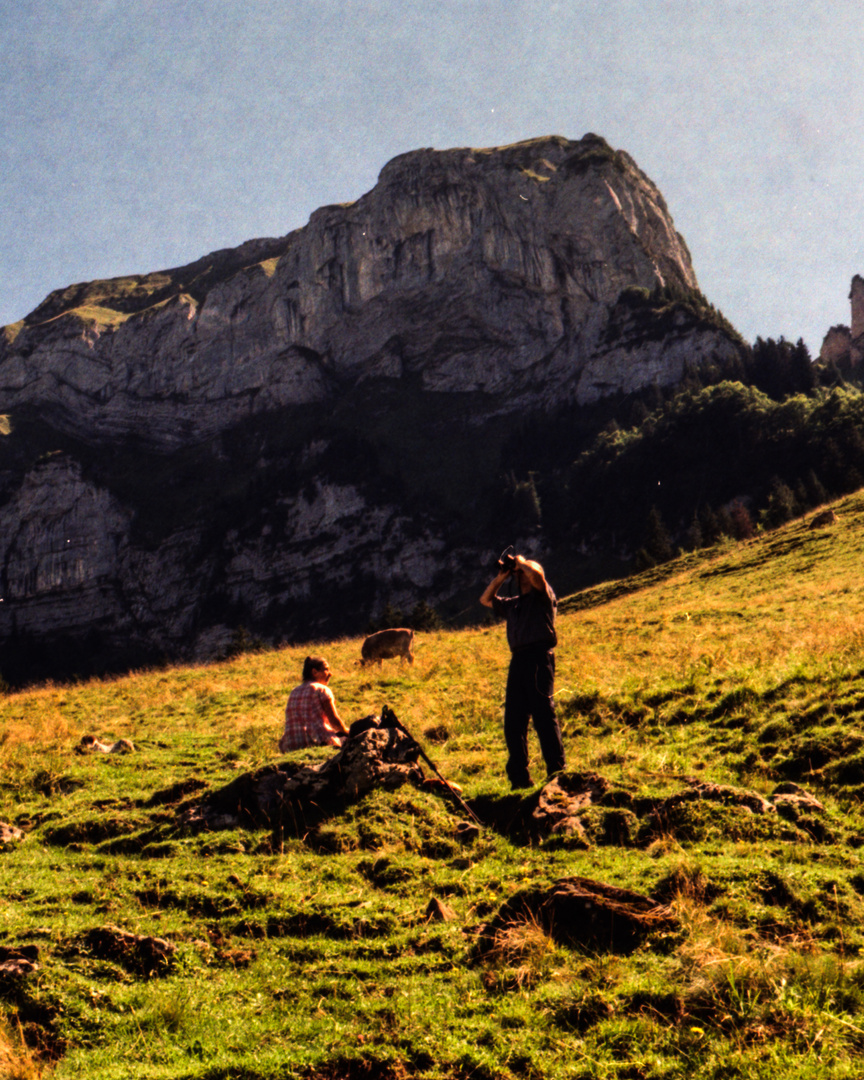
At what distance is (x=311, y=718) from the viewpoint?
35.5ft

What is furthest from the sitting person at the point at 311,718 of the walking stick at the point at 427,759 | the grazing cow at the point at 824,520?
the grazing cow at the point at 824,520

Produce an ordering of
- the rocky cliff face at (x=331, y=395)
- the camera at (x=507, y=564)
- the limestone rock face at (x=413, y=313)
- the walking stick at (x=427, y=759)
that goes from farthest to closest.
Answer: the limestone rock face at (x=413, y=313) < the rocky cliff face at (x=331, y=395) < the camera at (x=507, y=564) < the walking stick at (x=427, y=759)

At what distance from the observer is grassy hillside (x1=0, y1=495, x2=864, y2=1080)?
13.1 ft

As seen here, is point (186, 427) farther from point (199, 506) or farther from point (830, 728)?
point (830, 728)

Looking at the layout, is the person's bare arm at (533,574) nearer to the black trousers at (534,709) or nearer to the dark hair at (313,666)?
the black trousers at (534,709)

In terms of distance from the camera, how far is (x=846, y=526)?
3475 cm

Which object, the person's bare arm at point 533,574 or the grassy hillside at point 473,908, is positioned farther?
the person's bare arm at point 533,574

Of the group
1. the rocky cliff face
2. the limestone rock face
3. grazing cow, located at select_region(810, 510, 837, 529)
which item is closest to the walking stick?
grazing cow, located at select_region(810, 510, 837, 529)

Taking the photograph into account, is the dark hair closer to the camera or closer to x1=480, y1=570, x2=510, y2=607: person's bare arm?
x1=480, y1=570, x2=510, y2=607: person's bare arm

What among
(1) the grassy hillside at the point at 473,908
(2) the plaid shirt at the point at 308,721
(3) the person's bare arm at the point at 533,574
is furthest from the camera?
(2) the plaid shirt at the point at 308,721

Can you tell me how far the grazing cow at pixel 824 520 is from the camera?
37.0 metres

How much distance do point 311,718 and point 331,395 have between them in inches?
6916

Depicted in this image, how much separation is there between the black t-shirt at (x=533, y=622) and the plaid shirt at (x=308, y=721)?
318cm

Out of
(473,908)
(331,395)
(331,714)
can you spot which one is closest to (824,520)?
(331,714)
